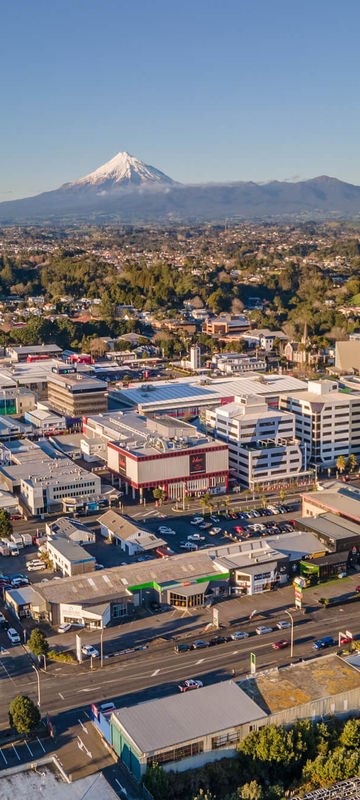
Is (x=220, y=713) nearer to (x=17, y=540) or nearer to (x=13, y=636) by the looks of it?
(x=13, y=636)

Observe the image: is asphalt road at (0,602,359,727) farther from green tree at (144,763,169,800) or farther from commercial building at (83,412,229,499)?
commercial building at (83,412,229,499)

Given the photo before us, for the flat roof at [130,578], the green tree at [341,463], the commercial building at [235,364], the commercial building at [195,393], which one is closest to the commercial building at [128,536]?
the flat roof at [130,578]

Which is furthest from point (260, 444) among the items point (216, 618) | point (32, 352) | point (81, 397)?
point (32, 352)

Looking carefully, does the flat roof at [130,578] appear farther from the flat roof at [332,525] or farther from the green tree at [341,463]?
the green tree at [341,463]

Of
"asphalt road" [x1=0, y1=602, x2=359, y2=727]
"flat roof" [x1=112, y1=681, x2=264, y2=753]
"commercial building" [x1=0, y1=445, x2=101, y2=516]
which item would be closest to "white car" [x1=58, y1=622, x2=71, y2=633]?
"asphalt road" [x1=0, y1=602, x2=359, y2=727]

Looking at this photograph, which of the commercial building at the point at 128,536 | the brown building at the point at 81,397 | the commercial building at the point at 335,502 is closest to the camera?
the commercial building at the point at 128,536
